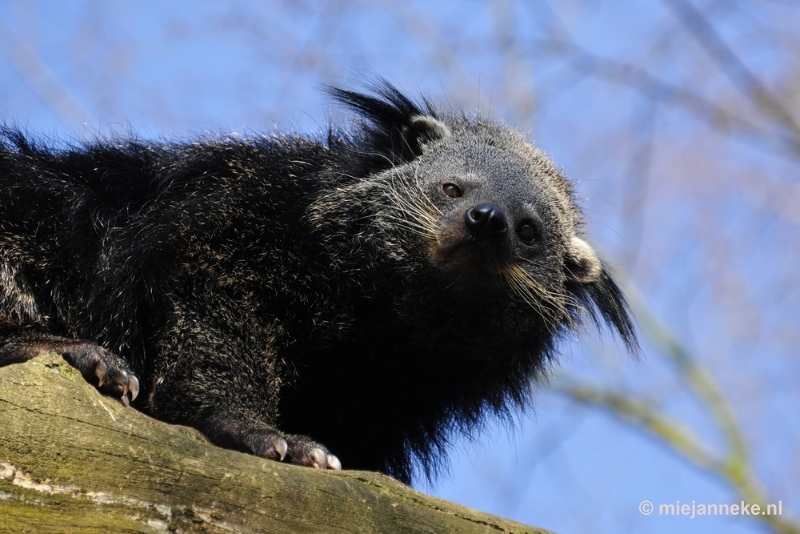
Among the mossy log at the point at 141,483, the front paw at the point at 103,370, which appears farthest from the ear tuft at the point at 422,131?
the mossy log at the point at 141,483

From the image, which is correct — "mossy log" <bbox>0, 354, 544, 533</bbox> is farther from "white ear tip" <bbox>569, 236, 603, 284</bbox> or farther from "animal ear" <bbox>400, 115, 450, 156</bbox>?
"animal ear" <bbox>400, 115, 450, 156</bbox>

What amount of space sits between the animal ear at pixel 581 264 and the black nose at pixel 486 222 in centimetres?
112

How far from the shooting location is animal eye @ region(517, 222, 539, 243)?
232 inches

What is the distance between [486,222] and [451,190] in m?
0.68

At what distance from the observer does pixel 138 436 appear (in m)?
3.93

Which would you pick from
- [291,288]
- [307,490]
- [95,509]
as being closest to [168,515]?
[95,509]

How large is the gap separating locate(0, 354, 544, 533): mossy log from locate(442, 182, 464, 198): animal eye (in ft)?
7.68

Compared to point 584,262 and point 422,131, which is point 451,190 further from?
point 584,262

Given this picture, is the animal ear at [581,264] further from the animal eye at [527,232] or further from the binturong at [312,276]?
the animal eye at [527,232]

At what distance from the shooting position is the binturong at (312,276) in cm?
514

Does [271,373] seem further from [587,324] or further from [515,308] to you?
[587,324]

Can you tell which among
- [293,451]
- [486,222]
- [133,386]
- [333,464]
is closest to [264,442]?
[293,451]

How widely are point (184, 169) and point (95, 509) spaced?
275 centimetres

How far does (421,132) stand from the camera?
21.4 feet
